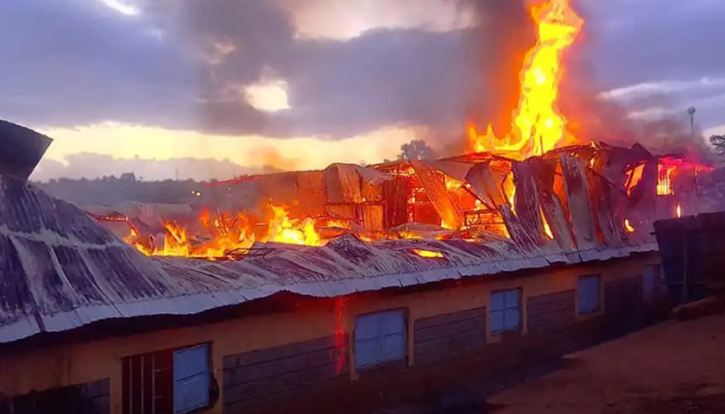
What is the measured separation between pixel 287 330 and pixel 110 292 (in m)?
3.18

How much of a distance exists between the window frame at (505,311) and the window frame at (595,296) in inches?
99.7

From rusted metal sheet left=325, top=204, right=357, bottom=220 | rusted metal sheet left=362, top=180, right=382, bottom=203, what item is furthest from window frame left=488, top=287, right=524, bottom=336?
rusted metal sheet left=325, top=204, right=357, bottom=220

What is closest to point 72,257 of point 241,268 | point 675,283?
point 241,268

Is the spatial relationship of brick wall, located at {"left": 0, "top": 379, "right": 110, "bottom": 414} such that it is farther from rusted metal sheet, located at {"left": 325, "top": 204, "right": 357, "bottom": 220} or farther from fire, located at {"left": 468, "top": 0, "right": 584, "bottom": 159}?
fire, located at {"left": 468, "top": 0, "right": 584, "bottom": 159}

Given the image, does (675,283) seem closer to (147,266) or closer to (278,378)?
(278,378)

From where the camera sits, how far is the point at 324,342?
10.8 m

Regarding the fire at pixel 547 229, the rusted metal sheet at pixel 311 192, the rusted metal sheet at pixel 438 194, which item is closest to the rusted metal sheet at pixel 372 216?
the rusted metal sheet at pixel 311 192

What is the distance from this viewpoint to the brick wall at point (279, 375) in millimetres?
9477

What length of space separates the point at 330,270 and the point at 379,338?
1.86 meters

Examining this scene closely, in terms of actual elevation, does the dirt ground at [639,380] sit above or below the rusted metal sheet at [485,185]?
below

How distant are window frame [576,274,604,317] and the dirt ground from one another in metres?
0.85

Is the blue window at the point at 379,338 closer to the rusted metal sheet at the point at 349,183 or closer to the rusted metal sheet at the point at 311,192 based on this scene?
the rusted metal sheet at the point at 349,183

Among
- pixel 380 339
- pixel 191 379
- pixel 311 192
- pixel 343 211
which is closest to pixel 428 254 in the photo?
pixel 380 339

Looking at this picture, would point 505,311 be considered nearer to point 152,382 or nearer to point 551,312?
point 551,312
